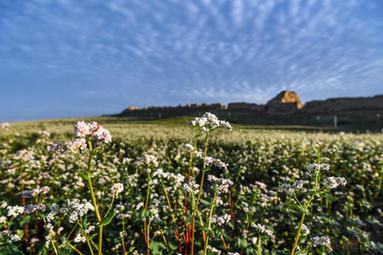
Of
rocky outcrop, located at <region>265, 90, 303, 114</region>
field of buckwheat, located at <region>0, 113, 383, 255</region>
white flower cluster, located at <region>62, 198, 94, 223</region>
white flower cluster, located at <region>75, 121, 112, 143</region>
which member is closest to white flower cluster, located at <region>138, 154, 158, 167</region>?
field of buckwheat, located at <region>0, 113, 383, 255</region>

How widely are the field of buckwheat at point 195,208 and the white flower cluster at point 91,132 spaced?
0.01 m

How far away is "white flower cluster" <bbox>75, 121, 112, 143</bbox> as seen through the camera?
10.9ft

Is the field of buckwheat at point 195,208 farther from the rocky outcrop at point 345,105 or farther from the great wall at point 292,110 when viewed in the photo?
the rocky outcrop at point 345,105

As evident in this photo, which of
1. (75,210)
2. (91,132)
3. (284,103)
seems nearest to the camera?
(91,132)

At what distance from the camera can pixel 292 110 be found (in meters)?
79.9

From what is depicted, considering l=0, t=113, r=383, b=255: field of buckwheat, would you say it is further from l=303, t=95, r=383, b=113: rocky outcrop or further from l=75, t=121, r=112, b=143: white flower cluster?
l=303, t=95, r=383, b=113: rocky outcrop

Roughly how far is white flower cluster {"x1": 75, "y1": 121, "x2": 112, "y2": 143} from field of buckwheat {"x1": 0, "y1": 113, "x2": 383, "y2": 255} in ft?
0.04

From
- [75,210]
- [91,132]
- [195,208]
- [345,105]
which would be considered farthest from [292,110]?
[91,132]

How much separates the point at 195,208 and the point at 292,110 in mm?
80588

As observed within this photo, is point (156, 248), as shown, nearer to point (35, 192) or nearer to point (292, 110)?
point (35, 192)

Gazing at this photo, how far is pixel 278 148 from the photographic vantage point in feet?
48.7

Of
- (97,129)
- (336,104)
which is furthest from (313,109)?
(97,129)

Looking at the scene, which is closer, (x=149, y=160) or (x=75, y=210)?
(x=75, y=210)

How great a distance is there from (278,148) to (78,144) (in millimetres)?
12913
